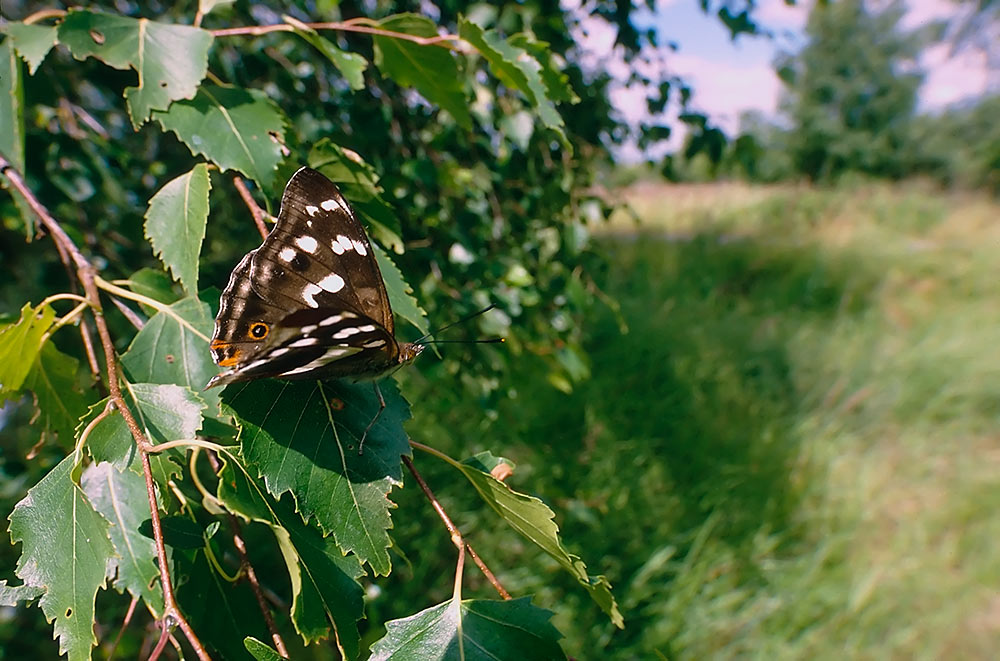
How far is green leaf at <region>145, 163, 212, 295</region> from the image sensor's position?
26.3 inches

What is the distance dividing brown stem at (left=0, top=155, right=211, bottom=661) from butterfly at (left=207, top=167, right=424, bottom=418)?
0.09m

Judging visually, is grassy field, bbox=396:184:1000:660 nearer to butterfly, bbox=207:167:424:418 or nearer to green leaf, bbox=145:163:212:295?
butterfly, bbox=207:167:424:418

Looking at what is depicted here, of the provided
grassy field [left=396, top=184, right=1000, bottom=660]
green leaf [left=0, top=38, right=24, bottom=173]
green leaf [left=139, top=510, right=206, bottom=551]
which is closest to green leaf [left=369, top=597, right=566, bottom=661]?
grassy field [left=396, top=184, right=1000, bottom=660]

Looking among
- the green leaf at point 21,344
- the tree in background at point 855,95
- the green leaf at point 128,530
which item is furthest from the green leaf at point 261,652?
the tree in background at point 855,95

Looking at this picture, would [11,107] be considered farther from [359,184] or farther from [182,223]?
[359,184]

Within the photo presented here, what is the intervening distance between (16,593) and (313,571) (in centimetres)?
28

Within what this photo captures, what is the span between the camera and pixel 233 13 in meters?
1.41

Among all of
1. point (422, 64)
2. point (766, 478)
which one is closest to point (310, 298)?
point (422, 64)

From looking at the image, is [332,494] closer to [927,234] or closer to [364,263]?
[364,263]

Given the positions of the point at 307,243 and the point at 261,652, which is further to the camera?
the point at 307,243

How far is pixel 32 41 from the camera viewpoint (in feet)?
2.56

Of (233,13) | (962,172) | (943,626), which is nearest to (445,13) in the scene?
(233,13)

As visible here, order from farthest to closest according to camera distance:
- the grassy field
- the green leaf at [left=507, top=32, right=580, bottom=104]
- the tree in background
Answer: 1. the tree in background
2. the grassy field
3. the green leaf at [left=507, top=32, right=580, bottom=104]

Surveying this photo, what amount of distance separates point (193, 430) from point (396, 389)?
191mm
